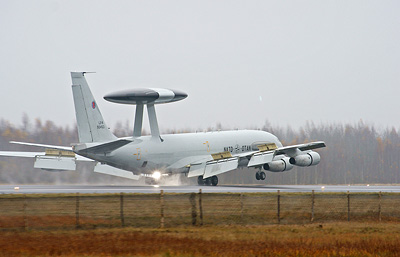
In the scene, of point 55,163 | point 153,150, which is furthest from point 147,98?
point 55,163

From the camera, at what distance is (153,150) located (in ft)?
165

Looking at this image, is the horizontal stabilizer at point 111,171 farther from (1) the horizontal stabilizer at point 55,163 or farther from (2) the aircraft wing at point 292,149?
(2) the aircraft wing at point 292,149

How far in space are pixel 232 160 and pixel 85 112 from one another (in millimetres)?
13224

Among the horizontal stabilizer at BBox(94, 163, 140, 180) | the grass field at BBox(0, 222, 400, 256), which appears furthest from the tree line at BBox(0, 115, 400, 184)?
the grass field at BBox(0, 222, 400, 256)

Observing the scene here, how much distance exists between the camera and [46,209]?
27.6 metres

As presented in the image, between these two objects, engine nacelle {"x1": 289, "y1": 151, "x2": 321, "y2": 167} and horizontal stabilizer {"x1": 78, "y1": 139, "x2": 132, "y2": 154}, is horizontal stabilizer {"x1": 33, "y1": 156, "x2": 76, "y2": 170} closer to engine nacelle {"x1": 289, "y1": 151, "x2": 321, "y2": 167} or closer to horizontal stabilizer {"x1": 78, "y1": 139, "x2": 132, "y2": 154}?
Result: horizontal stabilizer {"x1": 78, "y1": 139, "x2": 132, "y2": 154}

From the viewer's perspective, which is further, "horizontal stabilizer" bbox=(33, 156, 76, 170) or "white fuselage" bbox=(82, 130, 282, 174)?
"horizontal stabilizer" bbox=(33, 156, 76, 170)

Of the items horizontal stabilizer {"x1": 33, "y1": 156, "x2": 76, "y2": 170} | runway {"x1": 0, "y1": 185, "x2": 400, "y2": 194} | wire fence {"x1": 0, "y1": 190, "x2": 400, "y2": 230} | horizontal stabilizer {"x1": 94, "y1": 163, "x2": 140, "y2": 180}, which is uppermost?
horizontal stabilizer {"x1": 33, "y1": 156, "x2": 76, "y2": 170}

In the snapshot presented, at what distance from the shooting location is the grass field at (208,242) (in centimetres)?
2028

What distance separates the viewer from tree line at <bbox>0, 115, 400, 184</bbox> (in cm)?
6147

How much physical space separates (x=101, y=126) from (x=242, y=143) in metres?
15.6

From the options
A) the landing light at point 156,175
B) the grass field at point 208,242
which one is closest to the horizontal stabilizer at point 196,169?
the landing light at point 156,175

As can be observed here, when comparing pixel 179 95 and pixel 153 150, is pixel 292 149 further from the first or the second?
pixel 153 150

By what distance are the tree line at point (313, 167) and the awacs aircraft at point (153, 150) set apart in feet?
27.4
